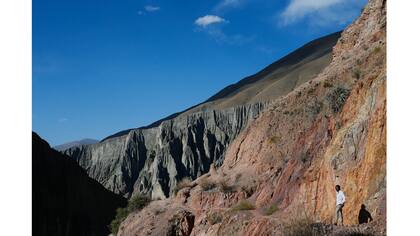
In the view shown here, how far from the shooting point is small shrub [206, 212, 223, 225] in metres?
20.4

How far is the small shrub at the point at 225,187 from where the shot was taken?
77.7 feet

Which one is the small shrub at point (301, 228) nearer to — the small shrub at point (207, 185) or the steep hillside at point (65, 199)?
the small shrub at point (207, 185)

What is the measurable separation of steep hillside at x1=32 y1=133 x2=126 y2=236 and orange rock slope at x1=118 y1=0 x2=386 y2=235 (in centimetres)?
4699

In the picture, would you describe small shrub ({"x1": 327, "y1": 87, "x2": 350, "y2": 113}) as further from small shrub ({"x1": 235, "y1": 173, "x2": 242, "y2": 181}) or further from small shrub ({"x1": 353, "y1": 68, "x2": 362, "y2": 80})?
small shrub ({"x1": 235, "y1": 173, "x2": 242, "y2": 181})

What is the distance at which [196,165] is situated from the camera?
105000 millimetres

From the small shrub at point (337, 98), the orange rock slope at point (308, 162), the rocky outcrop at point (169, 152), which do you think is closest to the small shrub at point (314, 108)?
the orange rock slope at point (308, 162)

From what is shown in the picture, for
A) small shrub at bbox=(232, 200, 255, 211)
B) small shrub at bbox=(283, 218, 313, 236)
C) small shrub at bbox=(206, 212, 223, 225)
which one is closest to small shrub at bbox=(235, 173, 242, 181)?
small shrub at bbox=(206, 212, 223, 225)

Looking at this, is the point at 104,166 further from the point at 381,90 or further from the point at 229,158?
the point at 381,90

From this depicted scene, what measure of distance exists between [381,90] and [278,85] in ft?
272

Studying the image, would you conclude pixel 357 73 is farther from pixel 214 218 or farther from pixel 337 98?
pixel 214 218

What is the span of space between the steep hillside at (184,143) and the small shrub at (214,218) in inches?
2809

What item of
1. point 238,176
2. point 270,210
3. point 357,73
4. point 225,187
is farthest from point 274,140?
point 270,210

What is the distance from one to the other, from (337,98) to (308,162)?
3.66 meters
